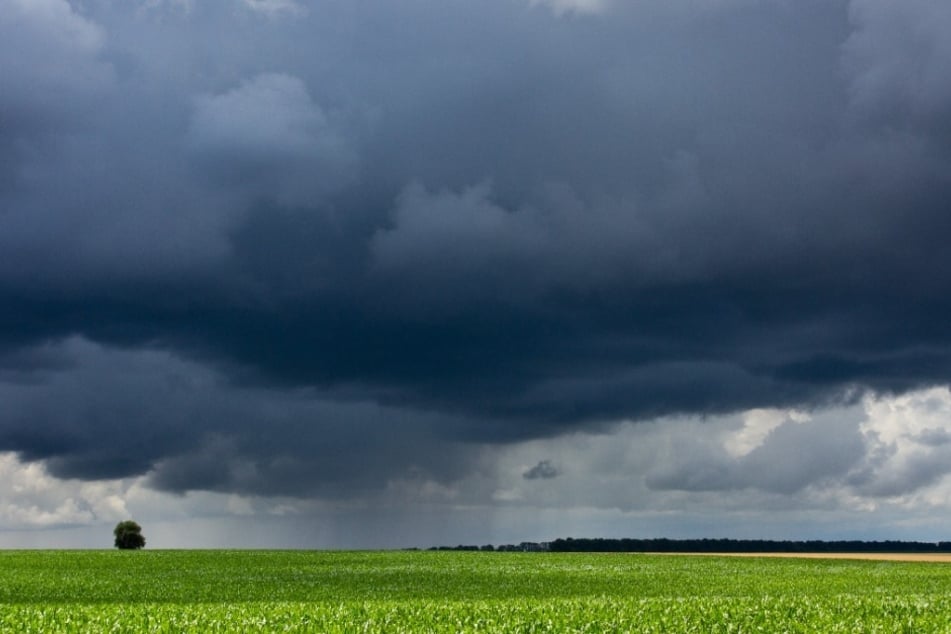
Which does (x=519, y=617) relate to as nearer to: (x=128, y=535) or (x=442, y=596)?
(x=442, y=596)

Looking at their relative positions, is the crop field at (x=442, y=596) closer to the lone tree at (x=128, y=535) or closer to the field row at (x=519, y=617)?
the field row at (x=519, y=617)

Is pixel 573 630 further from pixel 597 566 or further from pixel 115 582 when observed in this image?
pixel 597 566

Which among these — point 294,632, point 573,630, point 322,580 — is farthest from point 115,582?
→ point 573,630

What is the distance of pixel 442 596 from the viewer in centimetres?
4309

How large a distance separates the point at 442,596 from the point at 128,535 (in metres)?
77.9

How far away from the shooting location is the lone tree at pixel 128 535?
108000 millimetres

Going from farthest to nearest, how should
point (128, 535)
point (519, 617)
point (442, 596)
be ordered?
point (128, 535) < point (442, 596) < point (519, 617)

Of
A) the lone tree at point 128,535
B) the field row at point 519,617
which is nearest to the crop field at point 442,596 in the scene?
the field row at point 519,617

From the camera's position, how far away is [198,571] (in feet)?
206

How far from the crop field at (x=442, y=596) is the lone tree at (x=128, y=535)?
26.3 metres

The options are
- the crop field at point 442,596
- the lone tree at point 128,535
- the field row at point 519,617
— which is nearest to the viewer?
the field row at point 519,617

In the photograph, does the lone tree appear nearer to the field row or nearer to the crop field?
the crop field

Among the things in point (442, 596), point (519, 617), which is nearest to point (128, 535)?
point (442, 596)

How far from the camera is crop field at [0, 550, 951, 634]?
24875 millimetres
